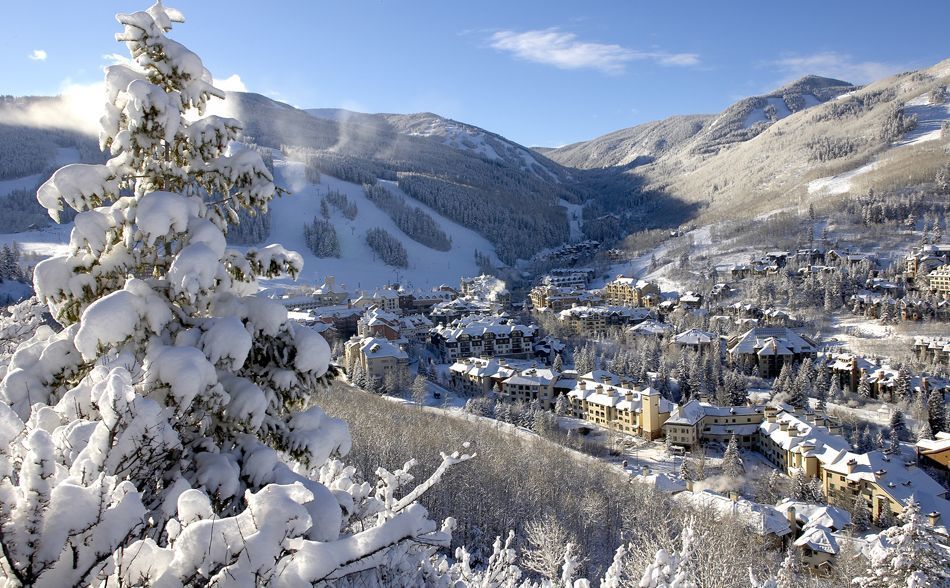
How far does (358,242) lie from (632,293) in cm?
5560

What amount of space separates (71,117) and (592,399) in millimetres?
144441

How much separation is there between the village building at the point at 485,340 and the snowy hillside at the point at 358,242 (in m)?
43.8

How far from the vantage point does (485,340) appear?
46.0m

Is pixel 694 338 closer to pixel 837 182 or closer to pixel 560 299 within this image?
pixel 560 299

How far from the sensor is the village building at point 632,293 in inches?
2527

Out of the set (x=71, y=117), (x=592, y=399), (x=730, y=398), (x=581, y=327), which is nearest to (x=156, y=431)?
(x=592, y=399)

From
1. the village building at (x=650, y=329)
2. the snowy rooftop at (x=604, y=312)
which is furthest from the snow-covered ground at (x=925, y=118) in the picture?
the village building at (x=650, y=329)

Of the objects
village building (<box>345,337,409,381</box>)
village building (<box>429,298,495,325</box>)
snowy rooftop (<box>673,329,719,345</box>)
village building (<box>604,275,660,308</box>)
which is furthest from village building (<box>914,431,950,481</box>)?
village building (<box>429,298,495,325</box>)

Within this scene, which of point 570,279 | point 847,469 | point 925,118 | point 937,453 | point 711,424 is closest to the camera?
point 847,469

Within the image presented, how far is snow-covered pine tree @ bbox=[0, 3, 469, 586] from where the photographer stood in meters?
1.84

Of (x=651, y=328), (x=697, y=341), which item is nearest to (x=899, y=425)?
(x=697, y=341)

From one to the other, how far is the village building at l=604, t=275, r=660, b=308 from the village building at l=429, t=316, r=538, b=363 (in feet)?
67.0

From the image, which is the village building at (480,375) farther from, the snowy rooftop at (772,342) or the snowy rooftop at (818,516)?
the snowy rooftop at (818,516)

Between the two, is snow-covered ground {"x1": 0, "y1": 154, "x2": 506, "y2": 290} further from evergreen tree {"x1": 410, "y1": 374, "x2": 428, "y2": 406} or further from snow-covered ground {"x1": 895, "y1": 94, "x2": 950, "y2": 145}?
snow-covered ground {"x1": 895, "y1": 94, "x2": 950, "y2": 145}
